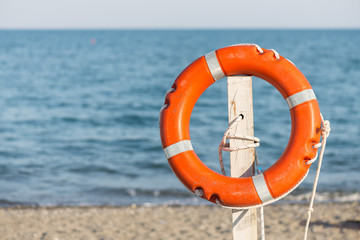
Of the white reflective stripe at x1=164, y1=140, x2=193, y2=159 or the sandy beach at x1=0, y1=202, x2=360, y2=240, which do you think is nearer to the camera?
the white reflective stripe at x1=164, y1=140, x2=193, y2=159

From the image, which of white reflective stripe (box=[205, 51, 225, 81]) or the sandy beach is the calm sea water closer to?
the sandy beach

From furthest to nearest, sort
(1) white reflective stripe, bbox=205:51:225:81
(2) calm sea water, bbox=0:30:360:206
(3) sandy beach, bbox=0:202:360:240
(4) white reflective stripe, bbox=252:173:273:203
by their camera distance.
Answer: (2) calm sea water, bbox=0:30:360:206, (3) sandy beach, bbox=0:202:360:240, (1) white reflective stripe, bbox=205:51:225:81, (4) white reflective stripe, bbox=252:173:273:203

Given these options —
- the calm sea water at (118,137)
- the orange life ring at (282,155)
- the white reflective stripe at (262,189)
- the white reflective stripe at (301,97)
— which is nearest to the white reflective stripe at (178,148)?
the orange life ring at (282,155)

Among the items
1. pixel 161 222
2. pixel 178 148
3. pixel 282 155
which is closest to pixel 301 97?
pixel 282 155

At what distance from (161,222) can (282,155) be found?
274 centimetres

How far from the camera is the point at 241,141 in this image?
7.23ft

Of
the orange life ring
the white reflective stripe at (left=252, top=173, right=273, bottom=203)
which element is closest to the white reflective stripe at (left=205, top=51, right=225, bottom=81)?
the orange life ring

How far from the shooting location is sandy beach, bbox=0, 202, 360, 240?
429 centimetres

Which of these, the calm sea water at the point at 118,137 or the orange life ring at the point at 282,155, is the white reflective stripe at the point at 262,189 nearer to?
the orange life ring at the point at 282,155

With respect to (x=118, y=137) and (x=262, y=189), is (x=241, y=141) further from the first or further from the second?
(x=118, y=137)

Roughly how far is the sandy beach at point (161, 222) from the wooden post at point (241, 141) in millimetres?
2069

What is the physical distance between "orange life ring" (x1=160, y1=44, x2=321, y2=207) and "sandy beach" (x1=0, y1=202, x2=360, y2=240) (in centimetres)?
223

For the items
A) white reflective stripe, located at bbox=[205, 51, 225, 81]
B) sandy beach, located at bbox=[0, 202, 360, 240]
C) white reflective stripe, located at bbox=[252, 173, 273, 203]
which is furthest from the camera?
sandy beach, located at bbox=[0, 202, 360, 240]

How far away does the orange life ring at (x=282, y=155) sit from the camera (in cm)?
213
